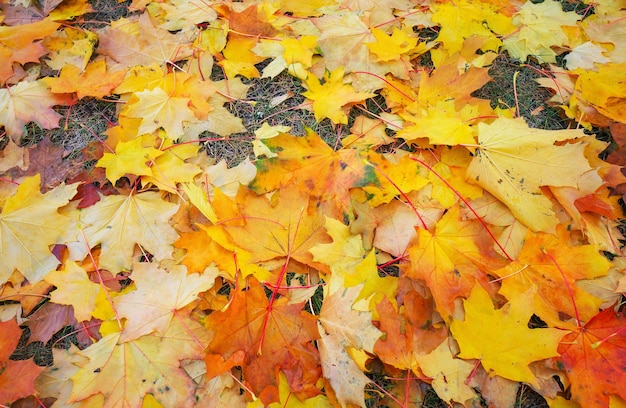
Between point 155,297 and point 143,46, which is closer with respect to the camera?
point 155,297

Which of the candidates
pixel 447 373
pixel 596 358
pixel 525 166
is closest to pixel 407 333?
pixel 447 373

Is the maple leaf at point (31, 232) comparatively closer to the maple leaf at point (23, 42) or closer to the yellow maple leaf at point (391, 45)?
the maple leaf at point (23, 42)

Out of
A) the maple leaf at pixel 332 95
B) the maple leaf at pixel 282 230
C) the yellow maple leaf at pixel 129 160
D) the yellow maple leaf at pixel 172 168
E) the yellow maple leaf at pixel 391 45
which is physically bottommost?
the maple leaf at pixel 282 230

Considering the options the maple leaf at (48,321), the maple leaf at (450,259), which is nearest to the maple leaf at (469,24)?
the maple leaf at (450,259)

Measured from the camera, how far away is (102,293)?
1.50m

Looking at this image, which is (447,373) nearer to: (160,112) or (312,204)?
(312,204)

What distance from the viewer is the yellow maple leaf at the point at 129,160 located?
65.4 inches

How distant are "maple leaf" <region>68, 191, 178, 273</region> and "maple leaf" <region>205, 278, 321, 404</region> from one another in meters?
0.40

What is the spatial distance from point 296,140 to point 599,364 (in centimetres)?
123

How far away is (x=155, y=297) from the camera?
144cm

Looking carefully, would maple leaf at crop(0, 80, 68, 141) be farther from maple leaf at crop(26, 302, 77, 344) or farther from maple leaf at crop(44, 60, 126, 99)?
maple leaf at crop(26, 302, 77, 344)

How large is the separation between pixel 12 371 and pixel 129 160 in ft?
2.63

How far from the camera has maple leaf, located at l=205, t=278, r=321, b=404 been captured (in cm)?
132

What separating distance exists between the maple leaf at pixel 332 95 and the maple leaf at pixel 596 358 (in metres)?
1.14
